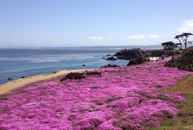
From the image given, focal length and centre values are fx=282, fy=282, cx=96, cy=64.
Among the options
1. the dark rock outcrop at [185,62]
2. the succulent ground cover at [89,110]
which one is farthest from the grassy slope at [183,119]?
the dark rock outcrop at [185,62]

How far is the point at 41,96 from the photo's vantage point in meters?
31.6

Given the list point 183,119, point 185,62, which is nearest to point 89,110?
point 183,119

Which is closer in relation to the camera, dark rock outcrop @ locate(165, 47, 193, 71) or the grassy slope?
the grassy slope

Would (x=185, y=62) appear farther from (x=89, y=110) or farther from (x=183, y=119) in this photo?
(x=183, y=119)

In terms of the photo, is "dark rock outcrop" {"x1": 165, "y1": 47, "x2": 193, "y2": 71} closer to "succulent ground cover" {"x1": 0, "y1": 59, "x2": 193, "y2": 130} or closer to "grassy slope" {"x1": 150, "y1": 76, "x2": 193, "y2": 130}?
"succulent ground cover" {"x1": 0, "y1": 59, "x2": 193, "y2": 130}

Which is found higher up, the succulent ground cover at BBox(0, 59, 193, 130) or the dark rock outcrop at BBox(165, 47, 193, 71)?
the dark rock outcrop at BBox(165, 47, 193, 71)

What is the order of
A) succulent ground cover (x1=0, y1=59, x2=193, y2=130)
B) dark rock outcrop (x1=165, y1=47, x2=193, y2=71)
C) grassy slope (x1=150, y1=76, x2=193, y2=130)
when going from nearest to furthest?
grassy slope (x1=150, y1=76, x2=193, y2=130) → succulent ground cover (x1=0, y1=59, x2=193, y2=130) → dark rock outcrop (x1=165, y1=47, x2=193, y2=71)

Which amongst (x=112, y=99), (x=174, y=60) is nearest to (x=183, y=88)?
(x=112, y=99)

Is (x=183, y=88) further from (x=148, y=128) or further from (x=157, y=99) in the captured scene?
(x=148, y=128)

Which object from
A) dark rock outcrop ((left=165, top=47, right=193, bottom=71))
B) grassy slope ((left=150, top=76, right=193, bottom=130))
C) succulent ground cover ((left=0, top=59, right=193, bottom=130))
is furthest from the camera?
dark rock outcrop ((left=165, top=47, right=193, bottom=71))

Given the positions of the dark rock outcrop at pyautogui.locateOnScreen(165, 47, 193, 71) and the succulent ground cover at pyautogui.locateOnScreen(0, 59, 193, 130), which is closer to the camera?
the succulent ground cover at pyautogui.locateOnScreen(0, 59, 193, 130)

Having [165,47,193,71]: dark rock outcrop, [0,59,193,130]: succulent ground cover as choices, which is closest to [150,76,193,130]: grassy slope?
[0,59,193,130]: succulent ground cover

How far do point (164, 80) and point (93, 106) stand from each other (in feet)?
57.5

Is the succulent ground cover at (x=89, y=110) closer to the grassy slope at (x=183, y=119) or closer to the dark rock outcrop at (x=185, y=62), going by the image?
the grassy slope at (x=183, y=119)
